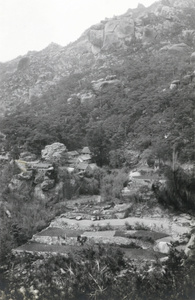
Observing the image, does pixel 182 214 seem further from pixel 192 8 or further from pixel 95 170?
pixel 192 8

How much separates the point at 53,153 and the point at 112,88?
15366 mm

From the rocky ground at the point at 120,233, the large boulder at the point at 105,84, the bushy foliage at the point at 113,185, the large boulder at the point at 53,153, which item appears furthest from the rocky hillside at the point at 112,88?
the rocky ground at the point at 120,233

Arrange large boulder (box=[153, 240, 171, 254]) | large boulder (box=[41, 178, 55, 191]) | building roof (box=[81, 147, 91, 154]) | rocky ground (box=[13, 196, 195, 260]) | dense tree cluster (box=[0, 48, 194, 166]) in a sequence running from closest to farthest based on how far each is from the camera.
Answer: large boulder (box=[153, 240, 171, 254]), rocky ground (box=[13, 196, 195, 260]), large boulder (box=[41, 178, 55, 191]), dense tree cluster (box=[0, 48, 194, 166]), building roof (box=[81, 147, 91, 154])

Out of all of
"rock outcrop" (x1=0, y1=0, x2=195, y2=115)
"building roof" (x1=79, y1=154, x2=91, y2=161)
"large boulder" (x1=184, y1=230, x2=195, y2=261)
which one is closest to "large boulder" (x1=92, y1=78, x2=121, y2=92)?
"rock outcrop" (x1=0, y1=0, x2=195, y2=115)

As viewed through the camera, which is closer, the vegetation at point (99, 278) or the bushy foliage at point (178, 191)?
the vegetation at point (99, 278)

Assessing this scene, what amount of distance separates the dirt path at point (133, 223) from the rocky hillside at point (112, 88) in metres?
6.67

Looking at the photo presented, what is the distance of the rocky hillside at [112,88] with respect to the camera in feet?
82.3

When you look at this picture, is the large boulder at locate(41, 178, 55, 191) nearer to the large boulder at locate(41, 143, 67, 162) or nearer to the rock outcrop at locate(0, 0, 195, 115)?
the large boulder at locate(41, 143, 67, 162)

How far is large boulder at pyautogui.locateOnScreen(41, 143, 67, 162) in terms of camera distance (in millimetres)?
21812

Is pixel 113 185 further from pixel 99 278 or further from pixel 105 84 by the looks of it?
pixel 105 84

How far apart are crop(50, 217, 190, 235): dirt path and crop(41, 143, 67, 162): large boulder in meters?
6.95

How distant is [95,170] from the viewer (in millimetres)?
21391

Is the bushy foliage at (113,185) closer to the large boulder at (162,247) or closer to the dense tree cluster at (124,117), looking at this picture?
the dense tree cluster at (124,117)

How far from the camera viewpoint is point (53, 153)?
885 inches
